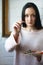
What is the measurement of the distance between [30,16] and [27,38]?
13 centimetres

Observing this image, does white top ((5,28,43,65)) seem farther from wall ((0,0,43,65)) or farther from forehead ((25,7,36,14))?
wall ((0,0,43,65))

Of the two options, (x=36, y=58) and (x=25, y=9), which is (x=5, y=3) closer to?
(x=25, y=9)

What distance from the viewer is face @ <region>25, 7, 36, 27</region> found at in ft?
3.33

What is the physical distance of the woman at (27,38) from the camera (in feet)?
3.26

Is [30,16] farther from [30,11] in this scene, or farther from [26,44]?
[26,44]

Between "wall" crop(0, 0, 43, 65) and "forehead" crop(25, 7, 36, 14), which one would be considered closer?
"forehead" crop(25, 7, 36, 14)

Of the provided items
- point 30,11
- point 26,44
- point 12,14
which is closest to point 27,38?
point 26,44

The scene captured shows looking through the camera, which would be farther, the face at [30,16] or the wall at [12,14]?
the wall at [12,14]

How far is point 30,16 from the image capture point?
1019mm

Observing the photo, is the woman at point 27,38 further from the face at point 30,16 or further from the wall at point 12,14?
the wall at point 12,14

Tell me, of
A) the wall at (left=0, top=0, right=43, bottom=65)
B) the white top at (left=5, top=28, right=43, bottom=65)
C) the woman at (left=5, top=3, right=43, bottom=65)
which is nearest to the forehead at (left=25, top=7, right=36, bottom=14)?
the woman at (left=5, top=3, right=43, bottom=65)

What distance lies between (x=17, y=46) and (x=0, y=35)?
1.53ft

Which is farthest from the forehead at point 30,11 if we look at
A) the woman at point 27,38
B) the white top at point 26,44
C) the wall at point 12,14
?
the wall at point 12,14

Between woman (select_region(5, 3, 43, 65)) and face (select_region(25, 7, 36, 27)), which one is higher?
face (select_region(25, 7, 36, 27))
